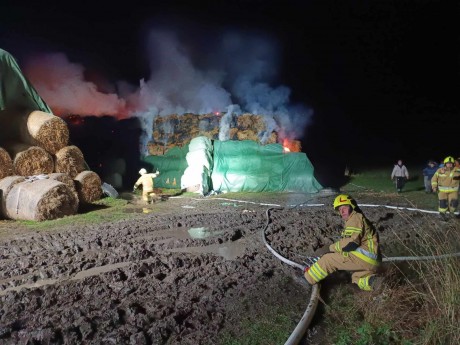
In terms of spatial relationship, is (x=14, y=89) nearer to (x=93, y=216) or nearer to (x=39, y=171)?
(x=39, y=171)

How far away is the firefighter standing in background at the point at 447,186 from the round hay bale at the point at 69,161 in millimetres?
11689

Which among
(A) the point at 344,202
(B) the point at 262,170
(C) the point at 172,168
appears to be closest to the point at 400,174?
(B) the point at 262,170

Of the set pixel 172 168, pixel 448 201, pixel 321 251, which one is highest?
pixel 172 168

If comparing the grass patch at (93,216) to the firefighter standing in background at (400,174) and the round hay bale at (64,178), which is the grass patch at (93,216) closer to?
the round hay bale at (64,178)

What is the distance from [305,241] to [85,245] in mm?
4523

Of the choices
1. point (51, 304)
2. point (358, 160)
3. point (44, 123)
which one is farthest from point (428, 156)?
point (51, 304)

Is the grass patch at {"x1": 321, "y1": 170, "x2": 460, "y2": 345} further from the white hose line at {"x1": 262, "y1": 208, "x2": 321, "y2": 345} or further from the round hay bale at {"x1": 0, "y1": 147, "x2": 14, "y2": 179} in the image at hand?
the round hay bale at {"x1": 0, "y1": 147, "x2": 14, "y2": 179}

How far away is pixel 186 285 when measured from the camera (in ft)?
15.3

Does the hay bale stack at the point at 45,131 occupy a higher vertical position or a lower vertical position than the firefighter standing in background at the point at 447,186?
higher

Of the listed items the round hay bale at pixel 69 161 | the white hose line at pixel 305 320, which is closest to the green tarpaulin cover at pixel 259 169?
the round hay bale at pixel 69 161

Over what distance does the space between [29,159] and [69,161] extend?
1.34 meters

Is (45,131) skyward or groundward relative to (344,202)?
skyward

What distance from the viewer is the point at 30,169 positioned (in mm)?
10633

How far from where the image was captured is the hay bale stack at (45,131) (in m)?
11.0
